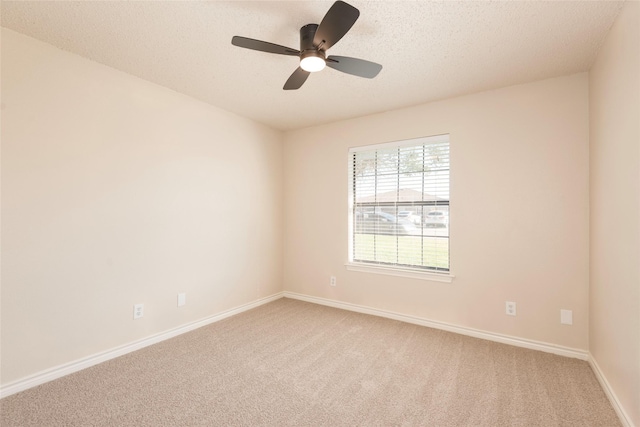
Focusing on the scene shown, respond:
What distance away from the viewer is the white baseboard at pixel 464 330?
99.2 inches

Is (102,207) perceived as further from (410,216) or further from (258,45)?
(410,216)

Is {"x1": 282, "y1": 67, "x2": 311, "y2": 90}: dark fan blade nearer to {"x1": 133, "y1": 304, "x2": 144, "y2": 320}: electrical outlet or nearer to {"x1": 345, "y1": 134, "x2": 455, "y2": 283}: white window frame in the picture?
{"x1": 345, "y1": 134, "x2": 455, "y2": 283}: white window frame

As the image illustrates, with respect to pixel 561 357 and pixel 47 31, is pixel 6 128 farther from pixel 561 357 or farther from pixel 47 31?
pixel 561 357

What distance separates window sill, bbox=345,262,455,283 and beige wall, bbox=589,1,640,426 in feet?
3.85

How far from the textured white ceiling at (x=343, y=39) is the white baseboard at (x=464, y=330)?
240cm

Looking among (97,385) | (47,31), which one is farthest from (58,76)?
(97,385)

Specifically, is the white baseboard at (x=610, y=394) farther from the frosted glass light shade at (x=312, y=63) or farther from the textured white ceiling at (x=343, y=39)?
the frosted glass light shade at (x=312, y=63)

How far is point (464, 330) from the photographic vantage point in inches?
117

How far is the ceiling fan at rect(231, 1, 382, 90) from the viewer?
1.53 metres

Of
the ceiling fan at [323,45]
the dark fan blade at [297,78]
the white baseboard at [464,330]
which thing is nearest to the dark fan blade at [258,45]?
the ceiling fan at [323,45]

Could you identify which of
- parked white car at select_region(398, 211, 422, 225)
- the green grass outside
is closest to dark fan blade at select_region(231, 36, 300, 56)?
parked white car at select_region(398, 211, 422, 225)

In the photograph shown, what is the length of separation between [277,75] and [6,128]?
1.98 meters

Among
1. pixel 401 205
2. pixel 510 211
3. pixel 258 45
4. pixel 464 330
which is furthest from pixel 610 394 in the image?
pixel 258 45

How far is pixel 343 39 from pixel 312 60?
0.41 meters
